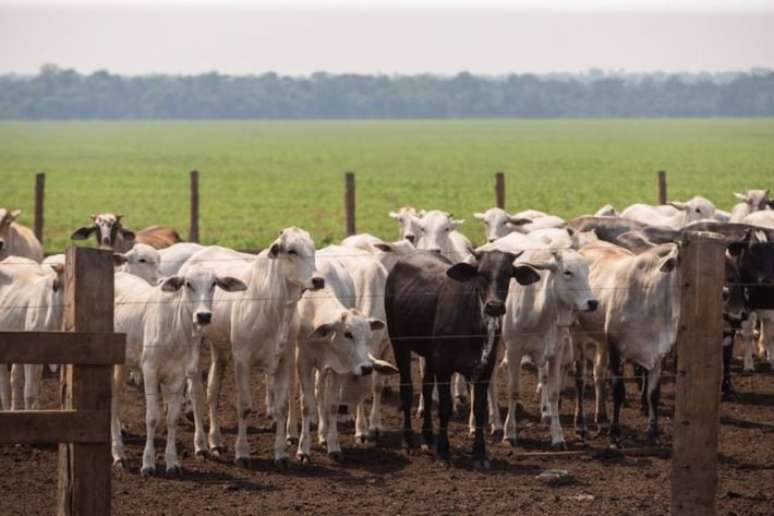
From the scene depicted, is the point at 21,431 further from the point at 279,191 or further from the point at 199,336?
the point at 279,191

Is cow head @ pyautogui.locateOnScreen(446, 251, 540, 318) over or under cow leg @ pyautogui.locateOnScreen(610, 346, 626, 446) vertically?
over

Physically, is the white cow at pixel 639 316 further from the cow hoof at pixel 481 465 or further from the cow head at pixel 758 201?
the cow head at pixel 758 201

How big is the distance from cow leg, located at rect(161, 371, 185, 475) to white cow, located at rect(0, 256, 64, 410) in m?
1.45

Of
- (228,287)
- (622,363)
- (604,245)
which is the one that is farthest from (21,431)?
(604,245)

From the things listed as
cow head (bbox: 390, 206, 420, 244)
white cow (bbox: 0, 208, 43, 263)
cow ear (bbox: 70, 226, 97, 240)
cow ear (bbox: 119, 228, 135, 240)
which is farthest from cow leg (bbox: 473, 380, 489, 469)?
white cow (bbox: 0, 208, 43, 263)

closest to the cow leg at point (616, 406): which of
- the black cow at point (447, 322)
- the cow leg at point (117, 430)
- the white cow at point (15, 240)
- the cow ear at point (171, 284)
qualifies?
the black cow at point (447, 322)

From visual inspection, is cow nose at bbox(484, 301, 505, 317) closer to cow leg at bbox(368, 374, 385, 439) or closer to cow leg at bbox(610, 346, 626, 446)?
cow leg at bbox(610, 346, 626, 446)

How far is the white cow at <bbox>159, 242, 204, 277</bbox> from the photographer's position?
58.2 ft

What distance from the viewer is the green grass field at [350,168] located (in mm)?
53438

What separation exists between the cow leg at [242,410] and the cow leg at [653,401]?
3.32 meters

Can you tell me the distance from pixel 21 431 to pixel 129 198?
5590cm

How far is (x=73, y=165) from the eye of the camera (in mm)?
90812

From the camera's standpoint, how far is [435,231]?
19422mm

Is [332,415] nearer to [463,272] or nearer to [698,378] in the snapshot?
[463,272]
